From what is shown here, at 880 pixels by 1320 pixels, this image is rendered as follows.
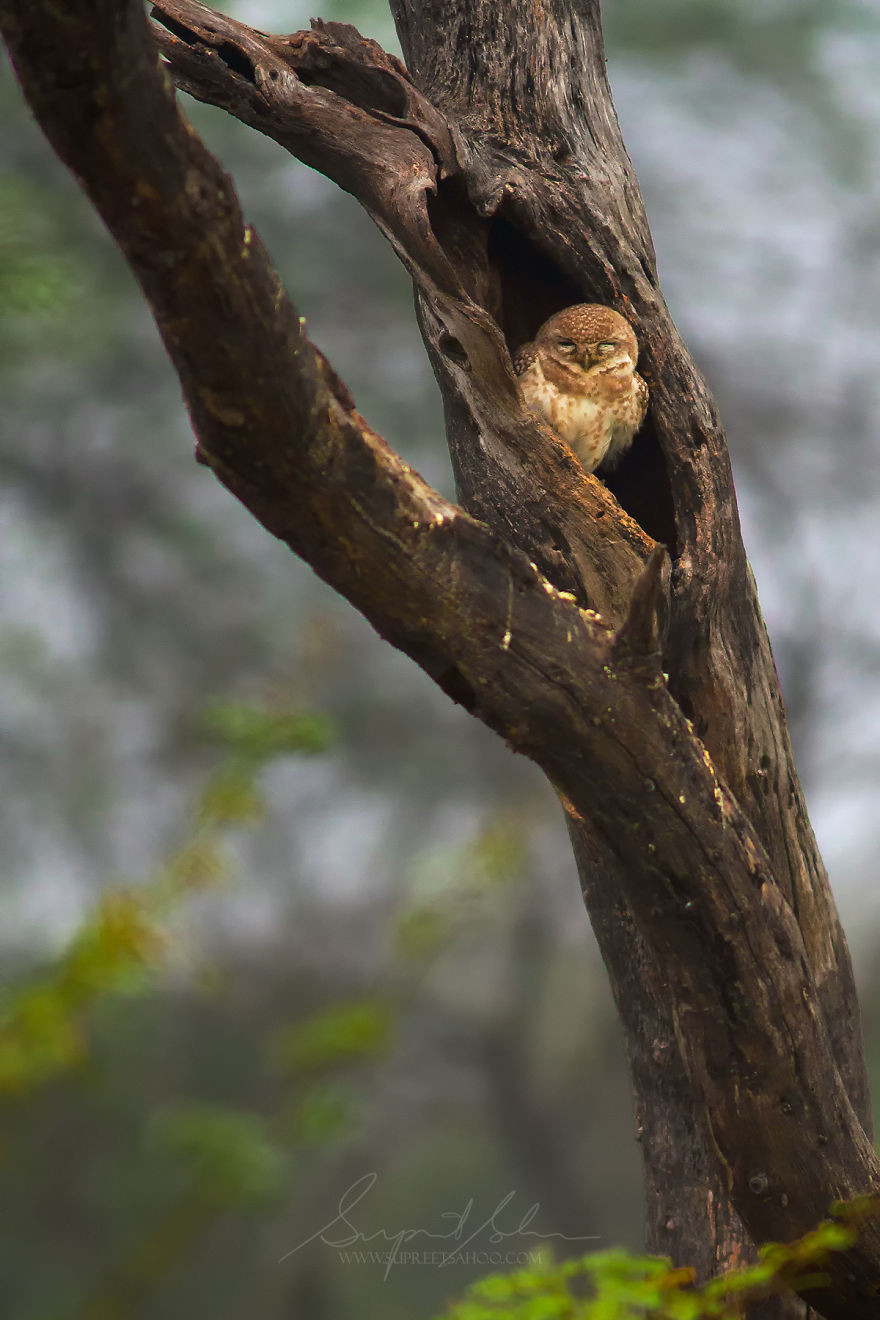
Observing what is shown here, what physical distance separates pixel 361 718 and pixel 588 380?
241cm

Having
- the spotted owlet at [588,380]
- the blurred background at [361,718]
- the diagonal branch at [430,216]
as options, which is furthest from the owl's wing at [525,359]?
the blurred background at [361,718]

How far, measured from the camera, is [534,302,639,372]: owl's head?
186cm

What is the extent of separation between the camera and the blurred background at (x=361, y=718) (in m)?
3.48

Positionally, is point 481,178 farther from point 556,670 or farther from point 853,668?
point 853,668

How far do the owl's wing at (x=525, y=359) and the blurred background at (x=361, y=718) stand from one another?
1339mm

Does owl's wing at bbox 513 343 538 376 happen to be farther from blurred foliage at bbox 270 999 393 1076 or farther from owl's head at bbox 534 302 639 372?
blurred foliage at bbox 270 999 393 1076

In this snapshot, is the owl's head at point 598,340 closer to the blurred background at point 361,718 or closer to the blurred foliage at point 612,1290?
the blurred foliage at point 612,1290

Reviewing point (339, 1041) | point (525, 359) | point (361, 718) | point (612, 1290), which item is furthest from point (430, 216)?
point (361, 718)

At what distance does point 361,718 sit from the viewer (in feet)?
13.5

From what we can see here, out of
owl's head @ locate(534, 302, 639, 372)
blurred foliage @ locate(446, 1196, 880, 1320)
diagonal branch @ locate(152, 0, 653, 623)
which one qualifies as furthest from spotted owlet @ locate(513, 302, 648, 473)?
blurred foliage @ locate(446, 1196, 880, 1320)

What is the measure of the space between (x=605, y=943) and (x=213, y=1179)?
750 mm

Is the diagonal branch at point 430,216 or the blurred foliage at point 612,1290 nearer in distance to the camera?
the blurred foliage at point 612,1290

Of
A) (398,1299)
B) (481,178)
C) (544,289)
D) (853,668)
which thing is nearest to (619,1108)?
(398,1299)

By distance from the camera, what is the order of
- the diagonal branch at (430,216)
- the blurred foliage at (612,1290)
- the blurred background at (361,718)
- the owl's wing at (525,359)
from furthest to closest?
the blurred background at (361,718) → the owl's wing at (525,359) → the diagonal branch at (430,216) → the blurred foliage at (612,1290)
